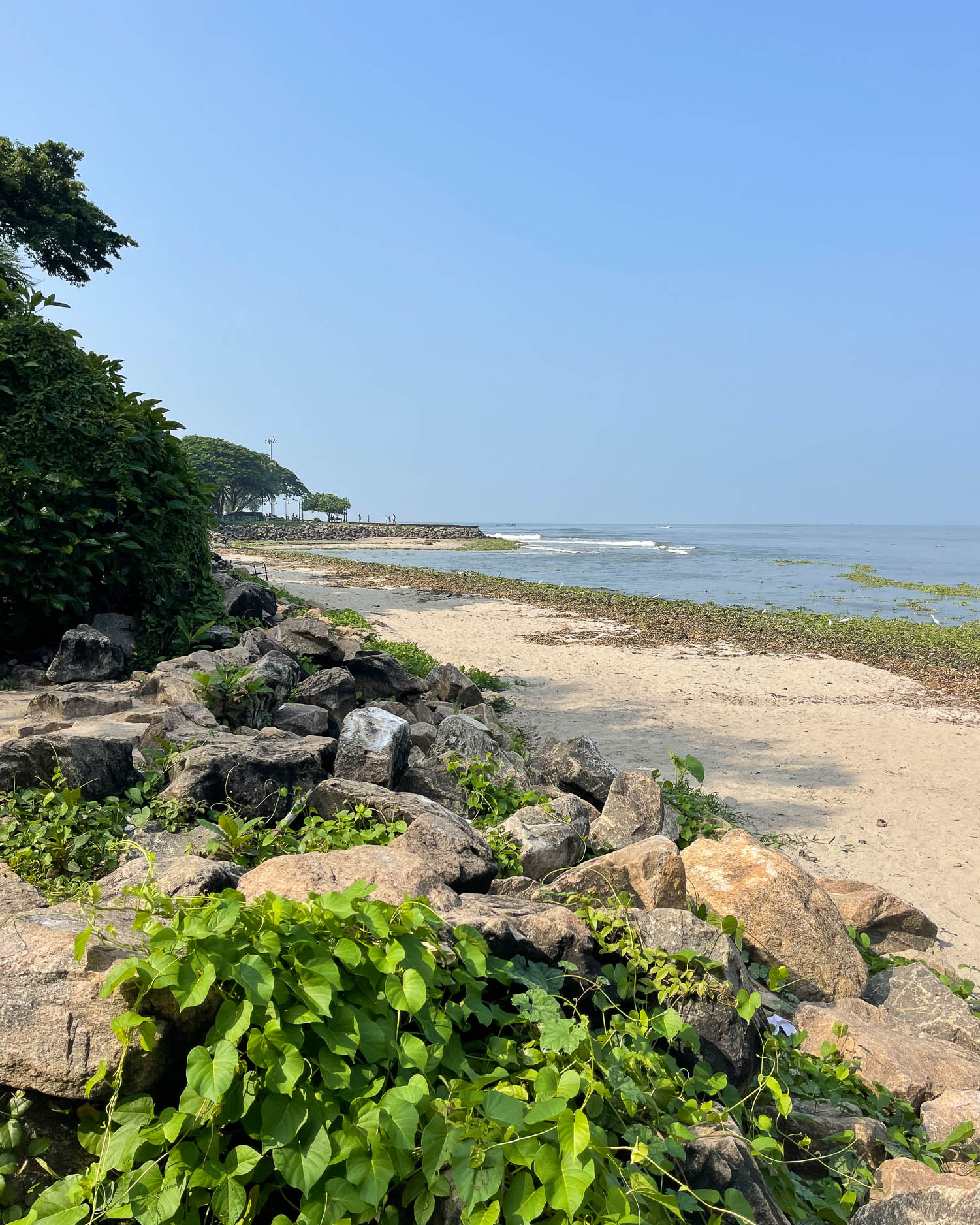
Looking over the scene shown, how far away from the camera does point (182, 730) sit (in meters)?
4.77

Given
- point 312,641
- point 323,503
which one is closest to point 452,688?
point 312,641

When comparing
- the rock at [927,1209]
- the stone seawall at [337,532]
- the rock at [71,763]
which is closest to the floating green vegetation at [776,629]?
the rock at [927,1209]

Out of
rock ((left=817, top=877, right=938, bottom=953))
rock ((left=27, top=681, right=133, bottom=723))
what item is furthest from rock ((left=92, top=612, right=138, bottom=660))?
rock ((left=817, top=877, right=938, bottom=953))

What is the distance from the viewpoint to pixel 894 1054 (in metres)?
3.28

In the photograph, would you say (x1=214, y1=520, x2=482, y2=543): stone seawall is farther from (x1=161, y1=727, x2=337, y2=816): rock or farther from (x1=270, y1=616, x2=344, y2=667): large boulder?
(x1=161, y1=727, x2=337, y2=816): rock

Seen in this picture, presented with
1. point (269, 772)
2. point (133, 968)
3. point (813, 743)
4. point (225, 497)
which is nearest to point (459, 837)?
point (269, 772)

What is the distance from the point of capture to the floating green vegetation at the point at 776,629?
17219 millimetres

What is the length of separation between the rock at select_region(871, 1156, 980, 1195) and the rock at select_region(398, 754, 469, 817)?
9.87 feet

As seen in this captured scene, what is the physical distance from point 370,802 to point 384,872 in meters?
1.27

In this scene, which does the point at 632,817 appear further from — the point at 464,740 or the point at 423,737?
the point at 423,737

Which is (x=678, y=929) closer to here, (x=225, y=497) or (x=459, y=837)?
(x=459, y=837)

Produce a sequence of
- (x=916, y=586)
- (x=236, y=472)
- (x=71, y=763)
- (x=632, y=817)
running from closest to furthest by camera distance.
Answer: (x=71, y=763), (x=632, y=817), (x=916, y=586), (x=236, y=472)

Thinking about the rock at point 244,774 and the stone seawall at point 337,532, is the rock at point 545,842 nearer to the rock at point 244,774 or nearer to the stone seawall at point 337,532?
the rock at point 244,774

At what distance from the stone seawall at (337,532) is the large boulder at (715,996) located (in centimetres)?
6452
